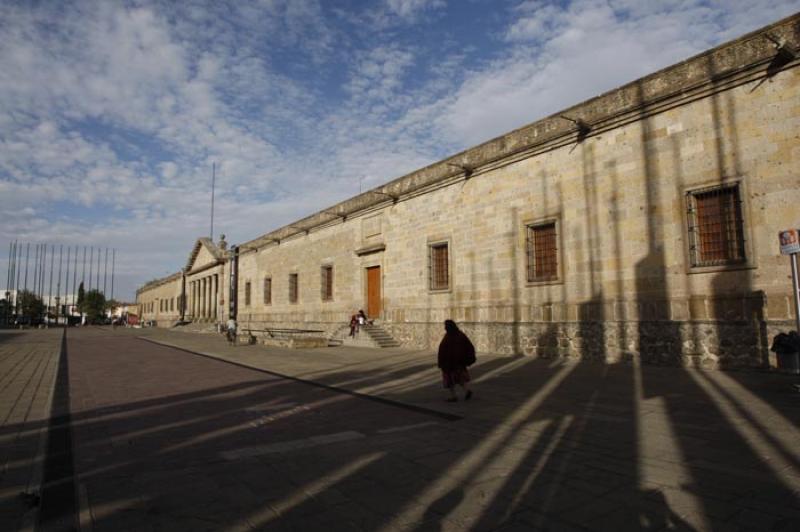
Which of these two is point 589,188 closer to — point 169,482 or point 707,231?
point 707,231

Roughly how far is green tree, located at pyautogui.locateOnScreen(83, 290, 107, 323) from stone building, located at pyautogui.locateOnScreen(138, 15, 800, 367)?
82.2 m

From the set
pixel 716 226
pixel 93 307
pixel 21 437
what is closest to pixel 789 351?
pixel 716 226

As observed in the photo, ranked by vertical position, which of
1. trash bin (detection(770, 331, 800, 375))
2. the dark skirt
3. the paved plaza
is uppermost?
trash bin (detection(770, 331, 800, 375))

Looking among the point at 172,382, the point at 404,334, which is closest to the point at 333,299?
the point at 404,334

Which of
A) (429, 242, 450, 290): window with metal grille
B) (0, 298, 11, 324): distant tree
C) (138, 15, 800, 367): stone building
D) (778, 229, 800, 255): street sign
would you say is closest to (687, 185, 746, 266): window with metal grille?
(138, 15, 800, 367): stone building

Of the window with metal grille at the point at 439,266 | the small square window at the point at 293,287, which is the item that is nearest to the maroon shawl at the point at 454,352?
the window with metal grille at the point at 439,266

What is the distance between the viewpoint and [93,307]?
85.2 metres

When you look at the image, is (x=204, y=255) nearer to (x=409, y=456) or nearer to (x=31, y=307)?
(x=31, y=307)

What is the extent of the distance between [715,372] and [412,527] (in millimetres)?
9144

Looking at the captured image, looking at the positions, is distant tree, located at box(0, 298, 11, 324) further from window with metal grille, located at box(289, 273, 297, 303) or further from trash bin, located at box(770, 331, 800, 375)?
trash bin, located at box(770, 331, 800, 375)

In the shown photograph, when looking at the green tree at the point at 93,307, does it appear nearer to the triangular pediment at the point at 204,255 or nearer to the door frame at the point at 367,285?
the triangular pediment at the point at 204,255

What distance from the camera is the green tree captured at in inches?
3339

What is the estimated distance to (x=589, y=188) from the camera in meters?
12.9

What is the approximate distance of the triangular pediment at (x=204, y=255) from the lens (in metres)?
43.9
